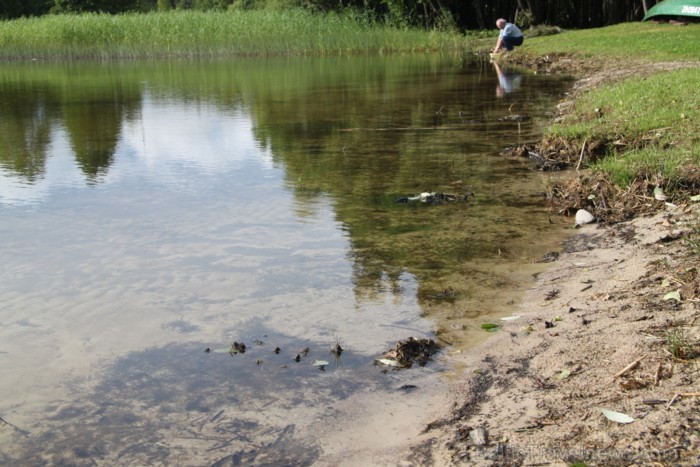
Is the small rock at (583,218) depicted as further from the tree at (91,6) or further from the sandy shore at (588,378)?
the tree at (91,6)

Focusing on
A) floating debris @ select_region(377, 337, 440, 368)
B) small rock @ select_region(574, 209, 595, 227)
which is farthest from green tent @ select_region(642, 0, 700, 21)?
floating debris @ select_region(377, 337, 440, 368)

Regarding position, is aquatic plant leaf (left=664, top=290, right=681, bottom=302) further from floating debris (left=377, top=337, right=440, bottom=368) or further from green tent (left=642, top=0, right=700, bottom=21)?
green tent (left=642, top=0, right=700, bottom=21)

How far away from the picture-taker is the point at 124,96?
19906mm

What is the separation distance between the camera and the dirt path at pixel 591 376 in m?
3.24

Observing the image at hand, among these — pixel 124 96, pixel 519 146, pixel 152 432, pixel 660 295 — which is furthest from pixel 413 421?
pixel 124 96

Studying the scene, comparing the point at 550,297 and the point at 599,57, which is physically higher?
the point at 599,57

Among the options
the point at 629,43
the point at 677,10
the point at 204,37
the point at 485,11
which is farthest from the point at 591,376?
the point at 485,11

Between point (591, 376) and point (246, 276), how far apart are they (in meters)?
3.14

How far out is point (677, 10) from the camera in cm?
2617

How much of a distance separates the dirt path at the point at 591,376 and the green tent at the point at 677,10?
73.7 ft

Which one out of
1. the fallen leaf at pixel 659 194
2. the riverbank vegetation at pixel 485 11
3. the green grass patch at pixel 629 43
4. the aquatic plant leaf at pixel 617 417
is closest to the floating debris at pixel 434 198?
the fallen leaf at pixel 659 194

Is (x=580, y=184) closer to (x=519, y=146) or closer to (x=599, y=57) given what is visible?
(x=519, y=146)

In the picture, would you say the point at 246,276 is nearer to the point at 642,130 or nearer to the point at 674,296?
the point at 674,296

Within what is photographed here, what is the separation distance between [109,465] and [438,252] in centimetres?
368
